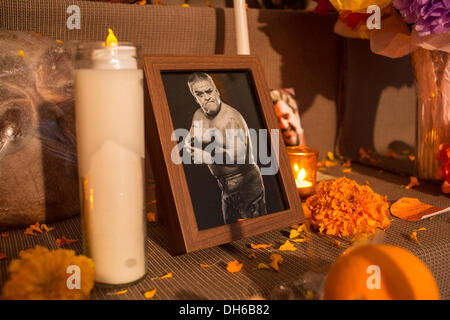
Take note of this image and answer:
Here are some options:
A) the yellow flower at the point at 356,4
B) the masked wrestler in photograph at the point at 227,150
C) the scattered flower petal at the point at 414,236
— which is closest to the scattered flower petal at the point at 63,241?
the masked wrestler in photograph at the point at 227,150

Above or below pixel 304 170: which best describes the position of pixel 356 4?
above

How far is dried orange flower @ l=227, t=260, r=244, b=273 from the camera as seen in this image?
2.05 ft

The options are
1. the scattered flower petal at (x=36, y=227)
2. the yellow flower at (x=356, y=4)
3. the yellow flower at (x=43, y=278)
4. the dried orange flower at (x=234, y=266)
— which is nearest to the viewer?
the yellow flower at (x=43, y=278)

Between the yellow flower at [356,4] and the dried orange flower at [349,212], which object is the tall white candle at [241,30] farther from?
the dried orange flower at [349,212]

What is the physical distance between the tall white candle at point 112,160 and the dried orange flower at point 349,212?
0.37m

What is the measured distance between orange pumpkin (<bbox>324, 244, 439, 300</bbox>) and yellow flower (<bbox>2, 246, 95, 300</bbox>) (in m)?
0.33

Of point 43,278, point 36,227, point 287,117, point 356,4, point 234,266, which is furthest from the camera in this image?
point 287,117

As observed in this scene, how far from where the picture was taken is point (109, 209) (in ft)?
1.74

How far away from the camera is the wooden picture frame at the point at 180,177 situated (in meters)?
0.63

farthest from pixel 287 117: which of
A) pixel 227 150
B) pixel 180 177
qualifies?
pixel 180 177

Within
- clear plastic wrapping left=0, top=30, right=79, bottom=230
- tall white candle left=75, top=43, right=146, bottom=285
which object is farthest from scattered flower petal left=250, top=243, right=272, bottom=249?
clear plastic wrapping left=0, top=30, right=79, bottom=230

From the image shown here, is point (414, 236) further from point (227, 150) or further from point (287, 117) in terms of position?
point (287, 117)

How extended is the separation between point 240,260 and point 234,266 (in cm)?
3

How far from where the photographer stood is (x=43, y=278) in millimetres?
485
